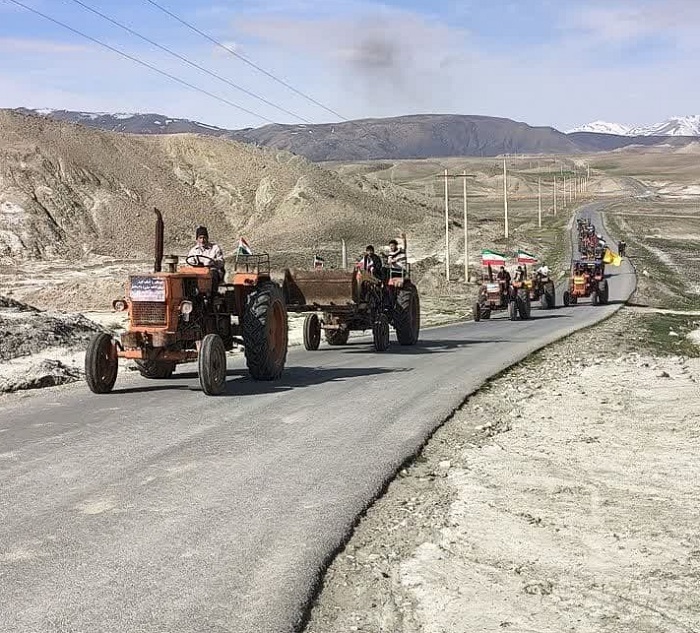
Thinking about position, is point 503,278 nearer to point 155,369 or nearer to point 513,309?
point 513,309

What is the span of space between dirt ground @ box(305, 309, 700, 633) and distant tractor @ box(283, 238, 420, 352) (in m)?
7.21

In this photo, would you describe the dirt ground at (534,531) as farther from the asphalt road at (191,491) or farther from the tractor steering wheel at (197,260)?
the tractor steering wheel at (197,260)

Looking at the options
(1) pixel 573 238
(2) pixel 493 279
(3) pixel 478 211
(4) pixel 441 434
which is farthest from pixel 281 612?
(3) pixel 478 211

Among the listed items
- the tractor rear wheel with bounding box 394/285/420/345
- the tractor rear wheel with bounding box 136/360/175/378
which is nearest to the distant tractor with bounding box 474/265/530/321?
the tractor rear wheel with bounding box 394/285/420/345

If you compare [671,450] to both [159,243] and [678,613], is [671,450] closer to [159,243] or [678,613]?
[678,613]

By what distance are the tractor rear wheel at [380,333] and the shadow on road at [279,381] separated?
11.4ft

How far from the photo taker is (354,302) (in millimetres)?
20656

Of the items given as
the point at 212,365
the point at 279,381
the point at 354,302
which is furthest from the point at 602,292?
the point at 212,365

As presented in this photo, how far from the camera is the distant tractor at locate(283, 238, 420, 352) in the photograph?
20.7 metres

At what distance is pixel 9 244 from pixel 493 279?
135ft

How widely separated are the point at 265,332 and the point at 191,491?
6359mm

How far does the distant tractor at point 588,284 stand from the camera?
41969 millimetres

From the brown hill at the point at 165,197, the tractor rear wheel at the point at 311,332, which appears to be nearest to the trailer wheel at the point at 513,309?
the tractor rear wheel at the point at 311,332

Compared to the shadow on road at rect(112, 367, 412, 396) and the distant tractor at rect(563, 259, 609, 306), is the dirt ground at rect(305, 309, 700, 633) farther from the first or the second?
the distant tractor at rect(563, 259, 609, 306)
